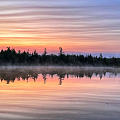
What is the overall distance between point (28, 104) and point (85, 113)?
3.97 meters

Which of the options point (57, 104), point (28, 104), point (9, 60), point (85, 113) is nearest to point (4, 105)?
point (28, 104)

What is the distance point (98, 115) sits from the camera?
49.7ft

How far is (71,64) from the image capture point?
191 meters

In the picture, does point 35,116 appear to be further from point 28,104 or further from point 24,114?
point 28,104

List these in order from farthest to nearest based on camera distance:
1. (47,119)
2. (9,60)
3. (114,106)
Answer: (9,60)
(114,106)
(47,119)

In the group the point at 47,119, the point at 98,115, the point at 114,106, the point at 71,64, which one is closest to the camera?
the point at 47,119

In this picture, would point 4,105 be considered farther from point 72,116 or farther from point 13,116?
point 72,116

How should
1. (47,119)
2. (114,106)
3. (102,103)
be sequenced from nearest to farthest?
(47,119) < (114,106) < (102,103)

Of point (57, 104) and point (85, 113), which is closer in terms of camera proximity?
point (85, 113)

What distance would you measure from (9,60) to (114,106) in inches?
6142

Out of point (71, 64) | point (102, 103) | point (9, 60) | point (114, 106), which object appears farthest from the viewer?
point (71, 64)

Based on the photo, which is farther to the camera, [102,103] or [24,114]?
[102,103]

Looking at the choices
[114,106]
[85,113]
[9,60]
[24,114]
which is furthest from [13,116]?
[9,60]

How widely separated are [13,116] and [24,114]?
62 centimetres
